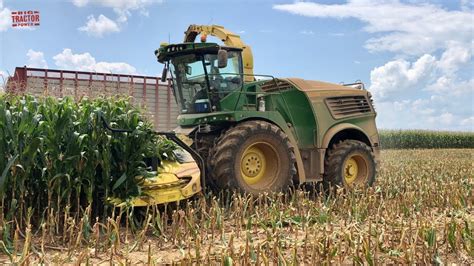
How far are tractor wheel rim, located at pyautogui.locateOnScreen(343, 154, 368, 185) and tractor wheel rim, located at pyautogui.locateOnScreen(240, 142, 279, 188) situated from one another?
1629 millimetres

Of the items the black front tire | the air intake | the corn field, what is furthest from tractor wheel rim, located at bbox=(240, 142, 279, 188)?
the air intake

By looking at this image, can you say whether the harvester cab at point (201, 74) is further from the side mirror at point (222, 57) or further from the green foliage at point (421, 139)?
the green foliage at point (421, 139)

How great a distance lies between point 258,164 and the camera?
5305 mm

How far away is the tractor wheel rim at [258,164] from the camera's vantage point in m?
5.16

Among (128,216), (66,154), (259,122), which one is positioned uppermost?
(259,122)

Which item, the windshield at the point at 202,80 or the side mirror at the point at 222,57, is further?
the windshield at the point at 202,80

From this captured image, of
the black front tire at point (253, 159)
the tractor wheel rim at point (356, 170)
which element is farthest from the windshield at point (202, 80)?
the tractor wheel rim at point (356, 170)

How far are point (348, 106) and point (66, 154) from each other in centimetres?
444

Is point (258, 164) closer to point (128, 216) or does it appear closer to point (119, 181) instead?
point (119, 181)

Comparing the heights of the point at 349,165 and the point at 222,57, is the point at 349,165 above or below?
below

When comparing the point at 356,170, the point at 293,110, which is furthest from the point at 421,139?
the point at 293,110

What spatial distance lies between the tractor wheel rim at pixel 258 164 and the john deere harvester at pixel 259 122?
12 mm

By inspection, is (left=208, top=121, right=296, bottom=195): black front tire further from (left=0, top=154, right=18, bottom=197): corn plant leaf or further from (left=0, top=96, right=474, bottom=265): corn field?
(left=0, top=154, right=18, bottom=197): corn plant leaf

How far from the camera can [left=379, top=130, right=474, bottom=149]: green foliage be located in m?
27.7
